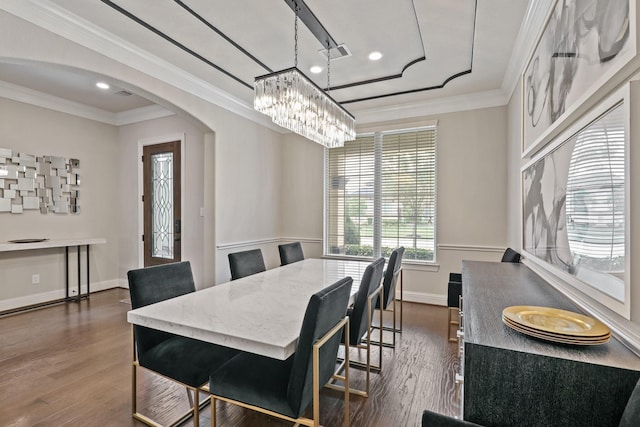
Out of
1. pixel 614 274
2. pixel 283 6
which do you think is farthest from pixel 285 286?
pixel 283 6

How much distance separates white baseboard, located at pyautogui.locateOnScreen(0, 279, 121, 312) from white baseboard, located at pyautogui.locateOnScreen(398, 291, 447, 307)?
4.64 meters

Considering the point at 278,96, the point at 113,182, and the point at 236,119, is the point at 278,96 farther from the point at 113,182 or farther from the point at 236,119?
the point at 113,182

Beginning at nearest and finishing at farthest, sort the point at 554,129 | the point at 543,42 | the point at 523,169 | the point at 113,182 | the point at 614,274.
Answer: the point at 614,274 → the point at 554,129 → the point at 543,42 → the point at 523,169 → the point at 113,182

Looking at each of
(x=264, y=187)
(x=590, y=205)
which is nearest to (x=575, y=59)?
(x=590, y=205)

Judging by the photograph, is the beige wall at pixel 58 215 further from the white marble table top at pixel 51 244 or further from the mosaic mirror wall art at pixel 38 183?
the white marble table top at pixel 51 244

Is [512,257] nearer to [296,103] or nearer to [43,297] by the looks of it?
[296,103]

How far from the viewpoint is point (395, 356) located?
2.78 meters

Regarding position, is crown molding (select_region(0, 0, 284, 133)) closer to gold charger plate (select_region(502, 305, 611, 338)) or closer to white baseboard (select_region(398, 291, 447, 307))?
gold charger plate (select_region(502, 305, 611, 338))

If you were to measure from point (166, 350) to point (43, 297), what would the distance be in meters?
3.80

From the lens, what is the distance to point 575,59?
1.47 metres

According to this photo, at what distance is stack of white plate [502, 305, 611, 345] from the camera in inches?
39.8

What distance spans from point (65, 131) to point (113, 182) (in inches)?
37.7

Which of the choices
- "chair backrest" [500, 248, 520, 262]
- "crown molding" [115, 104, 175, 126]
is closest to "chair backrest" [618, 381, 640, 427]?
"chair backrest" [500, 248, 520, 262]

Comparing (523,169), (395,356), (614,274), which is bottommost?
(395,356)
